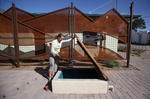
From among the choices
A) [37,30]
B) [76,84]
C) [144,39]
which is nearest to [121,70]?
[76,84]

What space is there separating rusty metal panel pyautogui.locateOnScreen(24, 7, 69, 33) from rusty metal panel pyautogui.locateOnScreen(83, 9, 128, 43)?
99 cm

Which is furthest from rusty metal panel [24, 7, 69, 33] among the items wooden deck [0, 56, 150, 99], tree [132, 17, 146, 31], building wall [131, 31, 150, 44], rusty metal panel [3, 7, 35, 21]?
tree [132, 17, 146, 31]

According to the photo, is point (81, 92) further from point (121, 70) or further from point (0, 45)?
point (0, 45)

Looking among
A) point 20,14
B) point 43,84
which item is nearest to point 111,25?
point 43,84

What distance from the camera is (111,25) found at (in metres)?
5.13

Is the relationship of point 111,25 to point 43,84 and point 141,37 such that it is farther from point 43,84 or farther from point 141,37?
point 141,37

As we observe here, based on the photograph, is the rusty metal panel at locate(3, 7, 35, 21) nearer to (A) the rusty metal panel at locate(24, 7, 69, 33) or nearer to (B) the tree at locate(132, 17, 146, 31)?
(A) the rusty metal panel at locate(24, 7, 69, 33)

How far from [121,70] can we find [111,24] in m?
2.05

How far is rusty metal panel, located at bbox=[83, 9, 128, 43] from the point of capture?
509 cm

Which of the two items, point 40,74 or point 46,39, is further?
point 46,39

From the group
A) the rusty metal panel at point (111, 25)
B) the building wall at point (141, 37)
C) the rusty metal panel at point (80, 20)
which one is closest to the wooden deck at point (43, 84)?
the rusty metal panel at point (111, 25)

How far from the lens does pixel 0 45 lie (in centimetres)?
568

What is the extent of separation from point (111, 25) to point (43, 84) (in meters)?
3.63

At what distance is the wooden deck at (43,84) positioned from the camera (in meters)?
3.05
